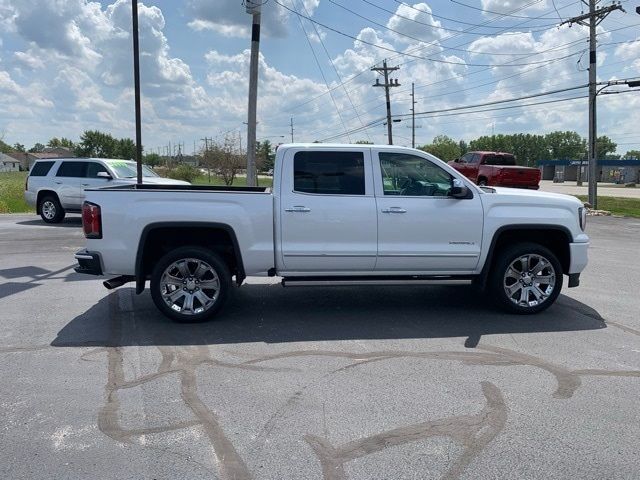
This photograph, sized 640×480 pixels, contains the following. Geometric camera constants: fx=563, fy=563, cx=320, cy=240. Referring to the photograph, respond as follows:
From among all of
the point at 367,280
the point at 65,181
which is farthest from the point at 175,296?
the point at 65,181

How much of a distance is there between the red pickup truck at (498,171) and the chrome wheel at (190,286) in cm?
1767

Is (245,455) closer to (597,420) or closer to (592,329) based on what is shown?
(597,420)

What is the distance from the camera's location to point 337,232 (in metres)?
6.18

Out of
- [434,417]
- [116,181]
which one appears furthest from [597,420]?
[116,181]

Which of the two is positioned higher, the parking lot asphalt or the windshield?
the windshield

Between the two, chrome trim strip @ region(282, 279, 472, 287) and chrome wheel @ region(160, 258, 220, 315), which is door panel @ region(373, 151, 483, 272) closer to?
chrome trim strip @ region(282, 279, 472, 287)

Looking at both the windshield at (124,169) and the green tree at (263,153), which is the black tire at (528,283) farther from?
the green tree at (263,153)

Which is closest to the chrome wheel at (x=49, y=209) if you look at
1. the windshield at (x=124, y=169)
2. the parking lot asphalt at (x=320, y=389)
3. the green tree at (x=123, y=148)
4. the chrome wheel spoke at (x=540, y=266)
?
the windshield at (x=124, y=169)

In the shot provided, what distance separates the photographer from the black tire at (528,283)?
6.51 metres

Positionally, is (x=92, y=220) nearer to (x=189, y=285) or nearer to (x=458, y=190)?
(x=189, y=285)

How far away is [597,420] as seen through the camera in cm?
392

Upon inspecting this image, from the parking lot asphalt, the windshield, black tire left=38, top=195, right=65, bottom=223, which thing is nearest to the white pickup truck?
the parking lot asphalt

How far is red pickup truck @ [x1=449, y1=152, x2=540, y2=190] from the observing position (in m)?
22.1

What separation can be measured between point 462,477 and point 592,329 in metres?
3.65
